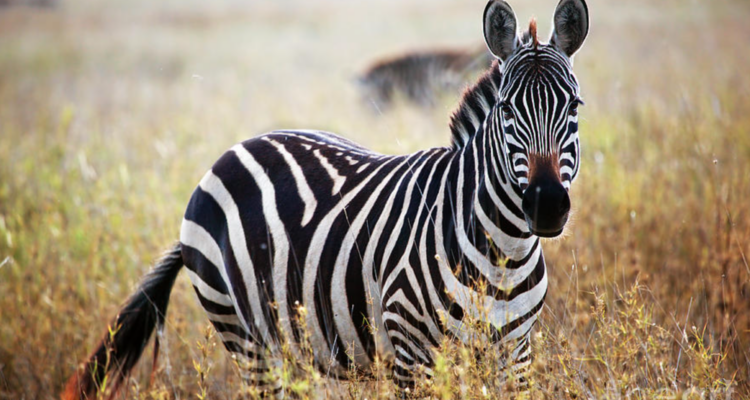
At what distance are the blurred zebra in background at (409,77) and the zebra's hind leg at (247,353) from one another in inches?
332

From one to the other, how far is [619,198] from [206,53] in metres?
14.9

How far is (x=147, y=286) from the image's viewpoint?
3498 millimetres

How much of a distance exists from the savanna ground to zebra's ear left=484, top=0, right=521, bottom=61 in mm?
501

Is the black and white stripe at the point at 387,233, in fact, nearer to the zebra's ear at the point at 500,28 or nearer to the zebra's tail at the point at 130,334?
the zebra's ear at the point at 500,28

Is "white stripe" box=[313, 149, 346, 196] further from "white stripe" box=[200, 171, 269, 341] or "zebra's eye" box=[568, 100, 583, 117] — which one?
"zebra's eye" box=[568, 100, 583, 117]

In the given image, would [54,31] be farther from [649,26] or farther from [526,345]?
[526,345]

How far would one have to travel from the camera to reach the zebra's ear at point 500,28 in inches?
97.2

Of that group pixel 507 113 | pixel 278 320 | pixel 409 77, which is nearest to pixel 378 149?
pixel 409 77

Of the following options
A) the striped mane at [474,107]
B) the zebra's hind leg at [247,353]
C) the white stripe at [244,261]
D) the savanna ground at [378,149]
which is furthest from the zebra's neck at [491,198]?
the zebra's hind leg at [247,353]

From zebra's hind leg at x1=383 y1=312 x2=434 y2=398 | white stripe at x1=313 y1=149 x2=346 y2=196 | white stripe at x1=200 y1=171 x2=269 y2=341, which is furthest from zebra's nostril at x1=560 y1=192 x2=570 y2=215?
white stripe at x1=200 y1=171 x2=269 y2=341

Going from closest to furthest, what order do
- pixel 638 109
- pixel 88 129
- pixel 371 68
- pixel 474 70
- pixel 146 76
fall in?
1. pixel 638 109
2. pixel 474 70
3. pixel 88 129
4. pixel 371 68
5. pixel 146 76

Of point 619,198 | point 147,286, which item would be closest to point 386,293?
point 147,286

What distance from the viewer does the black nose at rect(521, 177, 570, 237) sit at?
2080 mm

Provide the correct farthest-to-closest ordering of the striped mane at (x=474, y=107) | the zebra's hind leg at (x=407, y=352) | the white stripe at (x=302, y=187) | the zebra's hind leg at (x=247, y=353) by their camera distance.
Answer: the zebra's hind leg at (x=247, y=353) → the white stripe at (x=302, y=187) → the striped mane at (x=474, y=107) → the zebra's hind leg at (x=407, y=352)
